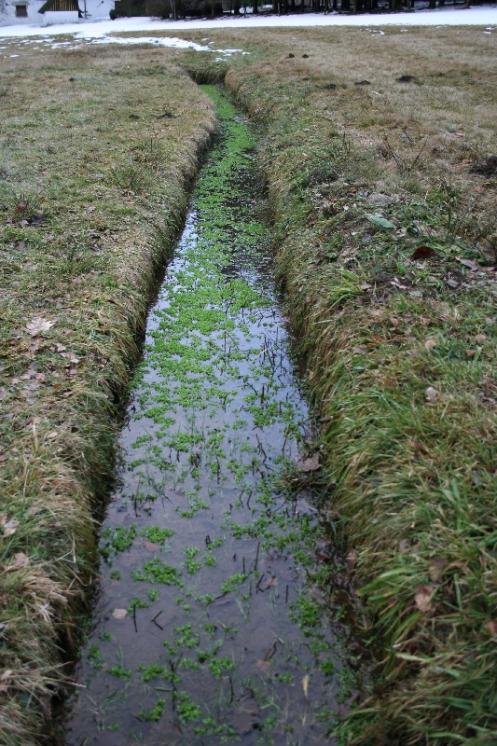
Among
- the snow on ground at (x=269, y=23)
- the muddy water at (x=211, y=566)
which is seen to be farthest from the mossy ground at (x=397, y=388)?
the snow on ground at (x=269, y=23)

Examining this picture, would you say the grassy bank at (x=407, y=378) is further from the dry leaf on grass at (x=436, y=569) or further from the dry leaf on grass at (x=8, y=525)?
the dry leaf on grass at (x=8, y=525)

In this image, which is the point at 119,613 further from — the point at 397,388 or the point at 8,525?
the point at 397,388

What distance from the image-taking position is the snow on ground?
3266 cm

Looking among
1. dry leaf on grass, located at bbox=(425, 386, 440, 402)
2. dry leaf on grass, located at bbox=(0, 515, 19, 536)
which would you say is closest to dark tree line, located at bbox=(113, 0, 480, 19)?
dry leaf on grass, located at bbox=(425, 386, 440, 402)

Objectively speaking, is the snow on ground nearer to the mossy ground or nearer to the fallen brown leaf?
the mossy ground

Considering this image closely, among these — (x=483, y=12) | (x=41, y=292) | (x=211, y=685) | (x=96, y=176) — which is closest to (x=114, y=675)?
(x=211, y=685)

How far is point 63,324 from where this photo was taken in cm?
604

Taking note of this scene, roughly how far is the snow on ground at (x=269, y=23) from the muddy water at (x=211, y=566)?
27.9 m

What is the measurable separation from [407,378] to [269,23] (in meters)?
37.3

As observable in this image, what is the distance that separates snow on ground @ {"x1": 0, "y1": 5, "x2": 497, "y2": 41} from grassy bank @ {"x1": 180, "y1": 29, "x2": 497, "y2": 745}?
933 inches

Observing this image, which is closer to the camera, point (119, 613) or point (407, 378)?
point (119, 613)

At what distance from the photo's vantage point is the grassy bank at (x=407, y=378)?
308 cm

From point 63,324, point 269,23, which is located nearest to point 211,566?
point 63,324

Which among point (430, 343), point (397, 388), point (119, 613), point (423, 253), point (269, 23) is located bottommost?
point (119, 613)
